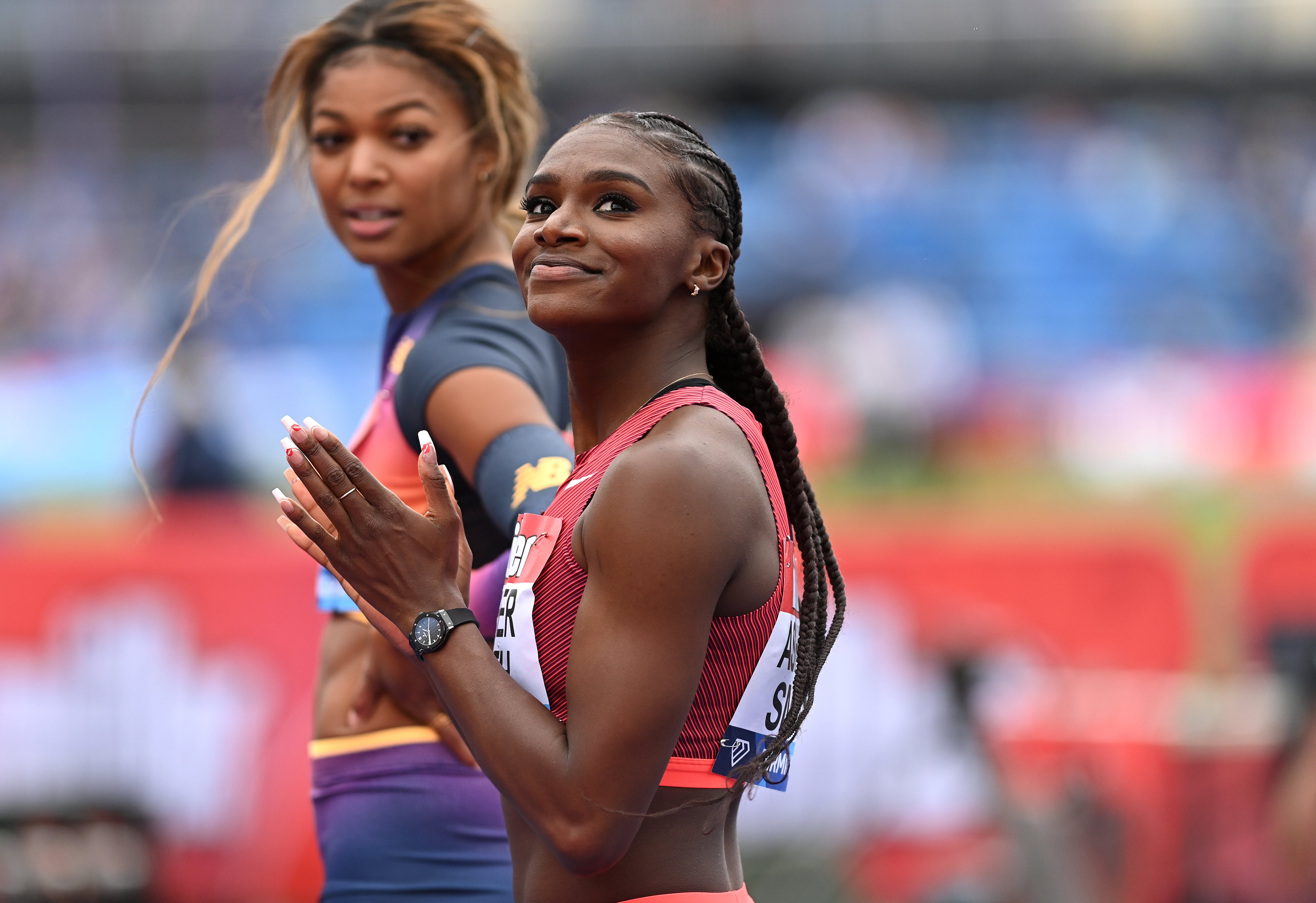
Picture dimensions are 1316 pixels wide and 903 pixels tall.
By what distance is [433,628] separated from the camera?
2.04 metres

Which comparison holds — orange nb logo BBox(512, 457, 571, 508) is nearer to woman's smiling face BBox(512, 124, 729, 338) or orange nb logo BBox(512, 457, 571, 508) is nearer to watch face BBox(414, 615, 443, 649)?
woman's smiling face BBox(512, 124, 729, 338)

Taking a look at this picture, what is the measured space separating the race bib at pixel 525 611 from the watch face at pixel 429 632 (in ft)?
0.29

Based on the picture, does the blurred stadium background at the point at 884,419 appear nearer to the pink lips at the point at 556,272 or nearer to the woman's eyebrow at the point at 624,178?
the pink lips at the point at 556,272

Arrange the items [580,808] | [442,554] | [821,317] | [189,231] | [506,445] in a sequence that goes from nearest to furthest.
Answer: [580,808] → [442,554] → [506,445] → [821,317] → [189,231]

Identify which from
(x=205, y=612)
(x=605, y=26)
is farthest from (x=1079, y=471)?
(x=605, y=26)

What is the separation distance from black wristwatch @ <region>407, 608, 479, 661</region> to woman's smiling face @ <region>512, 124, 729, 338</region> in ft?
1.39

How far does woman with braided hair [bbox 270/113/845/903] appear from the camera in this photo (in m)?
1.93

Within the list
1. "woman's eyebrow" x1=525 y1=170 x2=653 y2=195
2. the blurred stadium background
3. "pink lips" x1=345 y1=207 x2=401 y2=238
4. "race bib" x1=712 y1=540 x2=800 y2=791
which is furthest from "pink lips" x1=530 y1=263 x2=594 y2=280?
the blurred stadium background

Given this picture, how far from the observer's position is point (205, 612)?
6.97 meters

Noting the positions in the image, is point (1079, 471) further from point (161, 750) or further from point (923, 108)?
point (923, 108)

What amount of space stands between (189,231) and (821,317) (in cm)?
625

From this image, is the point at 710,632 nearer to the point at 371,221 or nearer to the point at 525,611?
the point at 525,611

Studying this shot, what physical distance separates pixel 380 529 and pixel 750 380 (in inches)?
24.5

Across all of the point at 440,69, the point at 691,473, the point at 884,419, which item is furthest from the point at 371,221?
the point at 884,419
